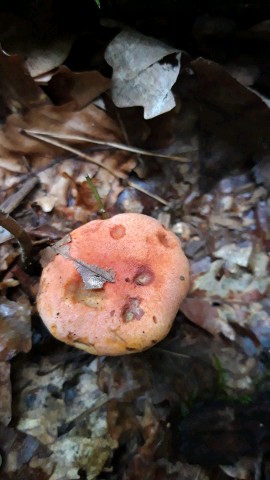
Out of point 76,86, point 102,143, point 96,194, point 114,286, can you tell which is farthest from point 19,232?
point 76,86

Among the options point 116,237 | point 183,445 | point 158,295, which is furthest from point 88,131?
point 183,445

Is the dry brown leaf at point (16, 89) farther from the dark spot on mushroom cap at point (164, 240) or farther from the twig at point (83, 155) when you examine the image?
the dark spot on mushroom cap at point (164, 240)

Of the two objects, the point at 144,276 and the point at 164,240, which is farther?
the point at 164,240

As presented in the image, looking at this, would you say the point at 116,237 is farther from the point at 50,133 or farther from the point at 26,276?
the point at 50,133

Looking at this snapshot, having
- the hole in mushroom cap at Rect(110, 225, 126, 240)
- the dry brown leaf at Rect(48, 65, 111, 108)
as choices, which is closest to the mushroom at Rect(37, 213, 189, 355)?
the hole in mushroom cap at Rect(110, 225, 126, 240)

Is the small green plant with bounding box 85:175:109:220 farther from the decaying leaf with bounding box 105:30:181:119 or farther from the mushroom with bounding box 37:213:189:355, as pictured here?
the decaying leaf with bounding box 105:30:181:119

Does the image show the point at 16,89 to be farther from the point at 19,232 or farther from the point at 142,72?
the point at 19,232

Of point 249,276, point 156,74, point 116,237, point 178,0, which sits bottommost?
point 249,276
